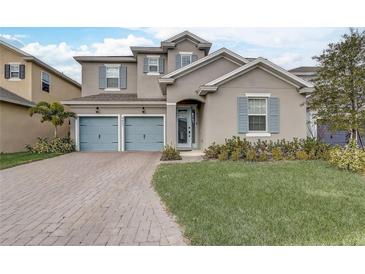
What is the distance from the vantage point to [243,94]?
12719mm

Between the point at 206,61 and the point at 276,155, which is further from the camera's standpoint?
the point at 206,61

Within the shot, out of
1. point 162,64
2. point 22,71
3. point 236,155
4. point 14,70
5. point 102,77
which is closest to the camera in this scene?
point 236,155

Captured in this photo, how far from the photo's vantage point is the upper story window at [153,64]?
18.7 metres

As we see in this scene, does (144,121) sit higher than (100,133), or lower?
higher

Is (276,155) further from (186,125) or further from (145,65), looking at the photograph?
(145,65)

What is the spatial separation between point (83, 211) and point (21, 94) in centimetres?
1689

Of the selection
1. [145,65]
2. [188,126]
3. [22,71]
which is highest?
[145,65]

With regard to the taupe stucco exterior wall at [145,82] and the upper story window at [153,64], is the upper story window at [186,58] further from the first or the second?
the upper story window at [153,64]

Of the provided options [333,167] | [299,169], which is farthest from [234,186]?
[333,167]

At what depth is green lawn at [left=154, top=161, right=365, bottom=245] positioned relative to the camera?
376cm

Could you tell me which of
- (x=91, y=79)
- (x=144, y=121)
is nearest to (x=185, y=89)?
(x=144, y=121)

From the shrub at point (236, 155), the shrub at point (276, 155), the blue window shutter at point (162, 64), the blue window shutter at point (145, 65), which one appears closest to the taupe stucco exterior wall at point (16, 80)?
the blue window shutter at point (145, 65)

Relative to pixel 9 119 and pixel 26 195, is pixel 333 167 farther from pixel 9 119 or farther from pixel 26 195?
pixel 9 119

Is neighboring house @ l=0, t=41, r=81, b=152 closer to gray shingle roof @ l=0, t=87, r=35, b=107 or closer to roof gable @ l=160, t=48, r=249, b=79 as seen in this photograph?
gray shingle roof @ l=0, t=87, r=35, b=107
